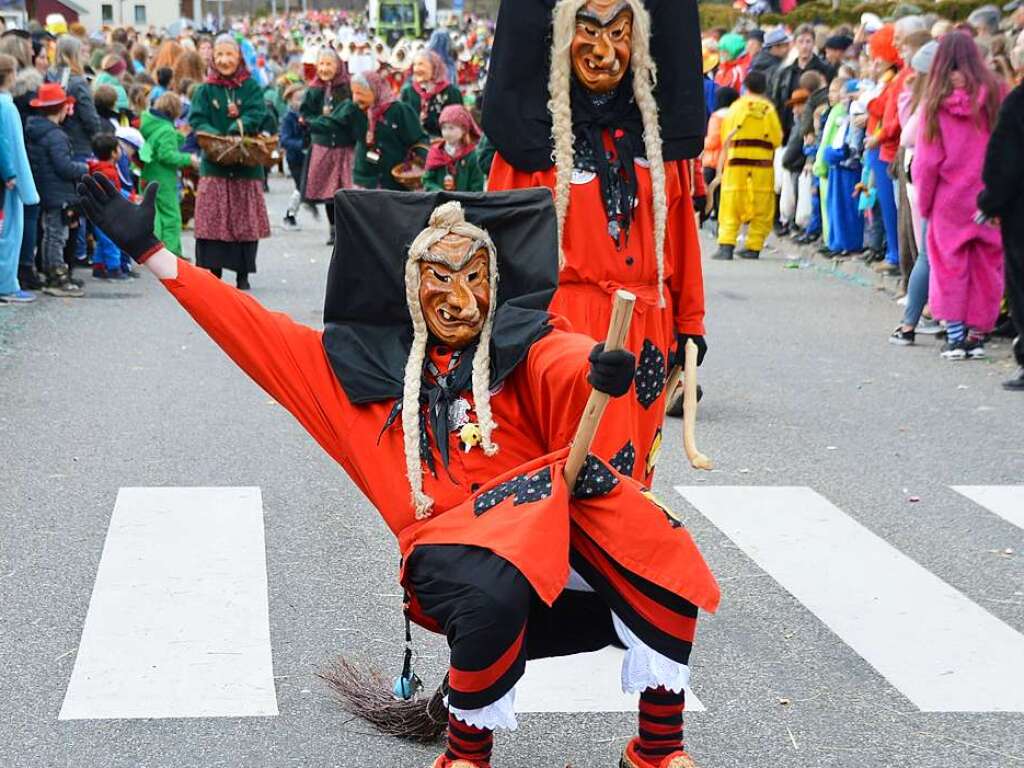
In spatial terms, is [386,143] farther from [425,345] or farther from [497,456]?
[497,456]

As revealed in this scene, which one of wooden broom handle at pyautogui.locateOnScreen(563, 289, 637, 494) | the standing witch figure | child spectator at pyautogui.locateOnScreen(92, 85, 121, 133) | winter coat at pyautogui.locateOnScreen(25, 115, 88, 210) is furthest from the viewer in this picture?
child spectator at pyautogui.locateOnScreen(92, 85, 121, 133)

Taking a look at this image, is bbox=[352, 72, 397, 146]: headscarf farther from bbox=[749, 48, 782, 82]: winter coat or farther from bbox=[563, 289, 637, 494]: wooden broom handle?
bbox=[563, 289, 637, 494]: wooden broom handle

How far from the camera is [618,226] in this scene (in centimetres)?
514

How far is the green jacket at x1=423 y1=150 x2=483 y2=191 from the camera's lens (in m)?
14.0

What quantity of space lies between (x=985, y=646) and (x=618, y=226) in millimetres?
1811

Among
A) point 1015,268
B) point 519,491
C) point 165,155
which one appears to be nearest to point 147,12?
point 165,155

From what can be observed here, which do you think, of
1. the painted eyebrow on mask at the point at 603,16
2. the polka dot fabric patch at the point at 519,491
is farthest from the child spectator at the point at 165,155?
the polka dot fabric patch at the point at 519,491

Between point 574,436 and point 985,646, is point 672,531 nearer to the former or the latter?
point 574,436

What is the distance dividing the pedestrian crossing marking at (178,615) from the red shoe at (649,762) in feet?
3.80

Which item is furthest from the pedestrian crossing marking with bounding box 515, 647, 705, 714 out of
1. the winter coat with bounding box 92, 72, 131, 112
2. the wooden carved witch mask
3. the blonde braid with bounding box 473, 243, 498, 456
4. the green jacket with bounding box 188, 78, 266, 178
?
the winter coat with bounding box 92, 72, 131, 112

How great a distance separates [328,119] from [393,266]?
12230 mm

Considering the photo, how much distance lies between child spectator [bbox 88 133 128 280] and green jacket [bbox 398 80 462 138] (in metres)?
3.38

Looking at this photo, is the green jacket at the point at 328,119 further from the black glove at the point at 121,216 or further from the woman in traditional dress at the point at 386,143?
the black glove at the point at 121,216

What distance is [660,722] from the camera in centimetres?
388
